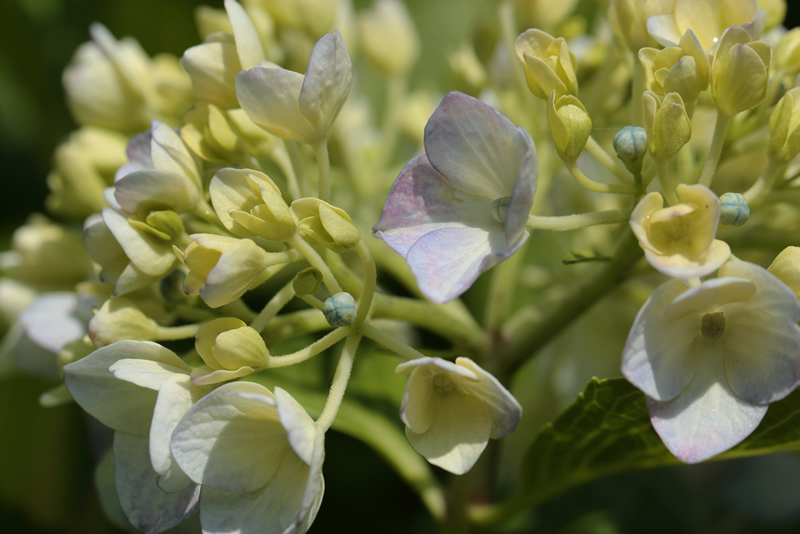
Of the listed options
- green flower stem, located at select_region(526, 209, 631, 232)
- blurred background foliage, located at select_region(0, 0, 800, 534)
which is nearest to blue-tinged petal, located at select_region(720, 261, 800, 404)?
green flower stem, located at select_region(526, 209, 631, 232)

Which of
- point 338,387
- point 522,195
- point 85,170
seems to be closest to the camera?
point 522,195

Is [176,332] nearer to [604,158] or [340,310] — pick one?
[340,310]

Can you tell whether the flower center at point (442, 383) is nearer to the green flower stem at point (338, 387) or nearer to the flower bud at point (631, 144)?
the green flower stem at point (338, 387)

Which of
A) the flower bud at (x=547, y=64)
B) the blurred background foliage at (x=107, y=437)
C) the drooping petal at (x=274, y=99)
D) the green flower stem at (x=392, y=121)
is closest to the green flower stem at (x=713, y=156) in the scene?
the flower bud at (x=547, y=64)

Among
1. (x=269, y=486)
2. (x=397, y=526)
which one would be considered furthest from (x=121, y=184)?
(x=397, y=526)

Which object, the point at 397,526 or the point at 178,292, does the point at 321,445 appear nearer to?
the point at 178,292

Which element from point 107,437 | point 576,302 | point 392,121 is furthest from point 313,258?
point 107,437
